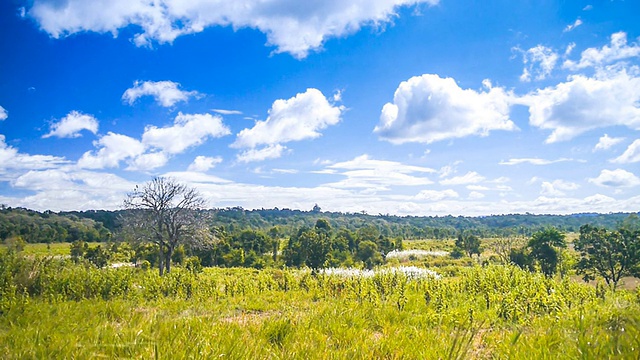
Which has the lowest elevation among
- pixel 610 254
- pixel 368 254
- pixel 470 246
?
pixel 470 246

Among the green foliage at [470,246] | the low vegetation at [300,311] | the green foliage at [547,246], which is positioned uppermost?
the low vegetation at [300,311]

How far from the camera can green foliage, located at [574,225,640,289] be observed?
39656 mm

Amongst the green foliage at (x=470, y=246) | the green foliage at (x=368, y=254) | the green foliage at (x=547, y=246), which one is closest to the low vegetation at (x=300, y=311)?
the green foliage at (x=547, y=246)

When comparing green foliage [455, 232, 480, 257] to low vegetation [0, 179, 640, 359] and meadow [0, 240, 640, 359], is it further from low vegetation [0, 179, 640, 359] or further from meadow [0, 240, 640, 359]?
meadow [0, 240, 640, 359]

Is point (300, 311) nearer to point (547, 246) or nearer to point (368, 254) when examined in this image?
point (547, 246)

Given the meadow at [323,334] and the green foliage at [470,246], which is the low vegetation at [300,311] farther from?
the green foliage at [470,246]

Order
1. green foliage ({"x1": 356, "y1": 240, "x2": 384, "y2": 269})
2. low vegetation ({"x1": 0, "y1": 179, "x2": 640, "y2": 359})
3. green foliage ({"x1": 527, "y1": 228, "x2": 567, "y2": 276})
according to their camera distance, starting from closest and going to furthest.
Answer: low vegetation ({"x1": 0, "y1": 179, "x2": 640, "y2": 359}) < green foliage ({"x1": 527, "y1": 228, "x2": 567, "y2": 276}) < green foliage ({"x1": 356, "y1": 240, "x2": 384, "y2": 269})

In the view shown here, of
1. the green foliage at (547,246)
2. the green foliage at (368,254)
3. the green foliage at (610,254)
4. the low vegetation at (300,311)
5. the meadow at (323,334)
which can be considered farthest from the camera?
the green foliage at (368,254)

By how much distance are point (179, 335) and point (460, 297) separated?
388 inches

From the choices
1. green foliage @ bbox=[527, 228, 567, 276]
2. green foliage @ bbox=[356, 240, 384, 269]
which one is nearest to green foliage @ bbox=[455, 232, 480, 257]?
green foliage @ bbox=[356, 240, 384, 269]

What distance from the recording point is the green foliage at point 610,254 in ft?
130

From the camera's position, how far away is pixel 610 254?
41.4 m

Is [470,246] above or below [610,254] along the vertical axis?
below

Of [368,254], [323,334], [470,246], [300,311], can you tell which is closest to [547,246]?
[368,254]
